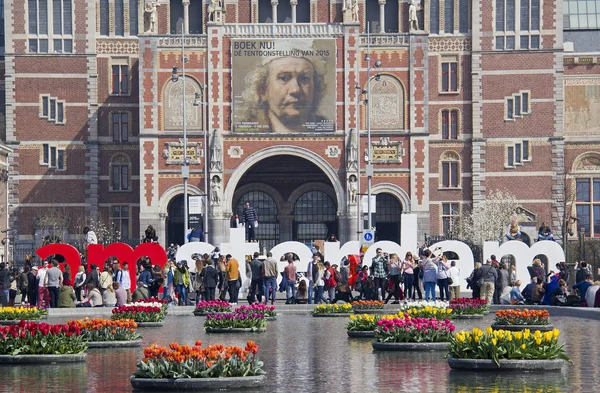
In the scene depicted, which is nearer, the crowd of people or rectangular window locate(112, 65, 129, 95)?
the crowd of people

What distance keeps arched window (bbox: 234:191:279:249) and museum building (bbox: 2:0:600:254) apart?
0.25 ft

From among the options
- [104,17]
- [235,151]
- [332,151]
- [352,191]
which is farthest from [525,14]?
[104,17]

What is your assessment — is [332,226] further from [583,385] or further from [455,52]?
[583,385]

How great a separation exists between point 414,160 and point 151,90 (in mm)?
13759

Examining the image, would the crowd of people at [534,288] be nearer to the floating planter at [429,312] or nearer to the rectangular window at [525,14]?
the floating planter at [429,312]

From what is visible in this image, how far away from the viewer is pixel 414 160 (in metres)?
75.8

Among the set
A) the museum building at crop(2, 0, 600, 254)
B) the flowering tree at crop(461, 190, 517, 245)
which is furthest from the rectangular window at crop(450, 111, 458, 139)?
the flowering tree at crop(461, 190, 517, 245)

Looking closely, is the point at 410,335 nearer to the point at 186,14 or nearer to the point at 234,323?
the point at 234,323

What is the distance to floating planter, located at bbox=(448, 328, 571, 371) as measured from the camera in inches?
866

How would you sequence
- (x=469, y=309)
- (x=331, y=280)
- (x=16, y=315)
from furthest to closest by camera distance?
(x=331, y=280) → (x=469, y=309) → (x=16, y=315)

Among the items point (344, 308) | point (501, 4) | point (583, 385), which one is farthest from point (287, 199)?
point (583, 385)

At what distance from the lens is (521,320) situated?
102 feet

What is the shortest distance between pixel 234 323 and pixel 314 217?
4830cm

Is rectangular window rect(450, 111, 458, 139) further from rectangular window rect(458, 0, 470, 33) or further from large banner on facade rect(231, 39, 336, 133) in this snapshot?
large banner on facade rect(231, 39, 336, 133)
